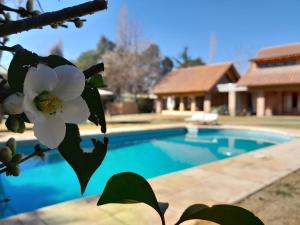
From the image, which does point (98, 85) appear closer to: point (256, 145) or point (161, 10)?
point (256, 145)

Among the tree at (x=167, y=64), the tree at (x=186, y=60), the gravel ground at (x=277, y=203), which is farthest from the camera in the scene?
the tree at (x=186, y=60)

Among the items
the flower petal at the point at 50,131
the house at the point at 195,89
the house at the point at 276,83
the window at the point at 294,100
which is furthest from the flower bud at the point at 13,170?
the window at the point at 294,100

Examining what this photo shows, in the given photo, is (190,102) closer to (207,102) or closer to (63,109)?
(207,102)

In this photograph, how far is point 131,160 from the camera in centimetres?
1177

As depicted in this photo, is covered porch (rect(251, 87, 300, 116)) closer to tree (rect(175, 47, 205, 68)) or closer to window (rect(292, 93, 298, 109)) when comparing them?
window (rect(292, 93, 298, 109))

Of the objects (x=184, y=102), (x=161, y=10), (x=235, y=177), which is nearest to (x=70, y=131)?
(x=235, y=177)

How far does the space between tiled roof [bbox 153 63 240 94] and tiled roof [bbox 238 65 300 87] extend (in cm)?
312

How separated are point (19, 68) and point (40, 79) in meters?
0.07

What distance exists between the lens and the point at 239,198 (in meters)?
5.22

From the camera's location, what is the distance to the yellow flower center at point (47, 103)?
0.55 metres

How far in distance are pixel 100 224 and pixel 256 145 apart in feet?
40.7

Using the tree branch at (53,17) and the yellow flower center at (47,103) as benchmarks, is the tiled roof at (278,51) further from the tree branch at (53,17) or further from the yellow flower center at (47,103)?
the yellow flower center at (47,103)

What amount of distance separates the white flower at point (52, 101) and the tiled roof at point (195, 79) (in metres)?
32.2

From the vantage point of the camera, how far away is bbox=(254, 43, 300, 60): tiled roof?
1193 inches
